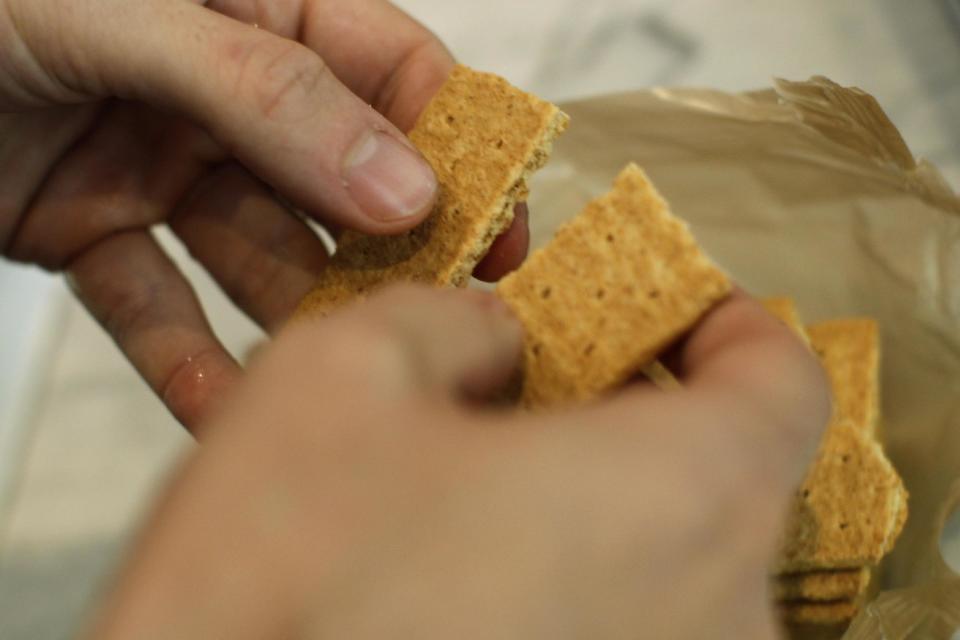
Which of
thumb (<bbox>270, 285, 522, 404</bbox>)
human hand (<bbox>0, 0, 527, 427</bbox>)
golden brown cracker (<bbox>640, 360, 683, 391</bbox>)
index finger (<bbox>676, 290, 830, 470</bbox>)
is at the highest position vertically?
index finger (<bbox>676, 290, 830, 470</bbox>)

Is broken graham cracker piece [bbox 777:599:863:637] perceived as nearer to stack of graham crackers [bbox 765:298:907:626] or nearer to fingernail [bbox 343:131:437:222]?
stack of graham crackers [bbox 765:298:907:626]

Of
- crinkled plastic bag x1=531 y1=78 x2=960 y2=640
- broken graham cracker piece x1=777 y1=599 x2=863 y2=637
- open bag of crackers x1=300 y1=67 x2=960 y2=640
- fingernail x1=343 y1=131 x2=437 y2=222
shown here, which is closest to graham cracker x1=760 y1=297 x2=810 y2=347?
open bag of crackers x1=300 y1=67 x2=960 y2=640

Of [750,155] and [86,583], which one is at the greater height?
[750,155]

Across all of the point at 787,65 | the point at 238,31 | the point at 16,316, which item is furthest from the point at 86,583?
the point at 787,65

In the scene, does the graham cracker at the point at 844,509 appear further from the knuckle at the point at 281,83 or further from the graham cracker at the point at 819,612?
the knuckle at the point at 281,83

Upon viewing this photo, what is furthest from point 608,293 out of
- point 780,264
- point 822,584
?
point 780,264

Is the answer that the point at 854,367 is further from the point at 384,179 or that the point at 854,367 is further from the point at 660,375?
the point at 384,179

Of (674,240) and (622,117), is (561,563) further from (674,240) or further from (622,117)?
(622,117)
